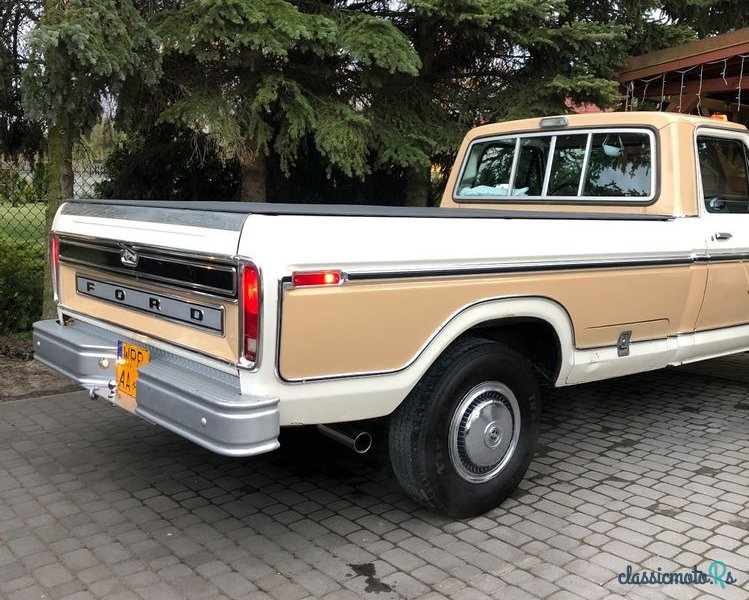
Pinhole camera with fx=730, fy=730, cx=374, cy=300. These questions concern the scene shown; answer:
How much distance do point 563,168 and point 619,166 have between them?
1.35 feet

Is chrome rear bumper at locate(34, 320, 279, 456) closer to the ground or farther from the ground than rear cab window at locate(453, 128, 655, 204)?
closer to the ground

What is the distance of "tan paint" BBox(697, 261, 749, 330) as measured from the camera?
4527 millimetres

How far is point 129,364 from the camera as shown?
3430mm

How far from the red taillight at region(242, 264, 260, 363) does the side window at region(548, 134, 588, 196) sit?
9.73 feet

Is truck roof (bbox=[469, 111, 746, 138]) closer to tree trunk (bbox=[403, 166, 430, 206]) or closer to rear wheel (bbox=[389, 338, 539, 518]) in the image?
rear wheel (bbox=[389, 338, 539, 518])

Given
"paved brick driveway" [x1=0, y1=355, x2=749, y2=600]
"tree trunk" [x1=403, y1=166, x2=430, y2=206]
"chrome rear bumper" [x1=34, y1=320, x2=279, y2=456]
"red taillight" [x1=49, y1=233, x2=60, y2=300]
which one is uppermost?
Answer: "tree trunk" [x1=403, y1=166, x2=430, y2=206]

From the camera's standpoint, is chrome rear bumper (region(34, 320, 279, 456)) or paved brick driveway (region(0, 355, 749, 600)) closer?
chrome rear bumper (region(34, 320, 279, 456))

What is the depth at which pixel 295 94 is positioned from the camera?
243 inches

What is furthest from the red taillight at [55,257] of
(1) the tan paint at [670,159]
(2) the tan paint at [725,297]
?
(2) the tan paint at [725,297]

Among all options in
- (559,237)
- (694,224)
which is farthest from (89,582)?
(694,224)

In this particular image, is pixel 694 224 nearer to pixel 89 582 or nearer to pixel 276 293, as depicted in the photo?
pixel 276 293

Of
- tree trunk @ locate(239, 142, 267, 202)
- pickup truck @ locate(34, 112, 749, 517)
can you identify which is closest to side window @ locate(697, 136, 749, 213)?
pickup truck @ locate(34, 112, 749, 517)

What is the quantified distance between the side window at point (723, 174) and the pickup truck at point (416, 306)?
0.02m

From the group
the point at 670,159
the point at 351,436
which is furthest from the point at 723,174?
the point at 351,436
